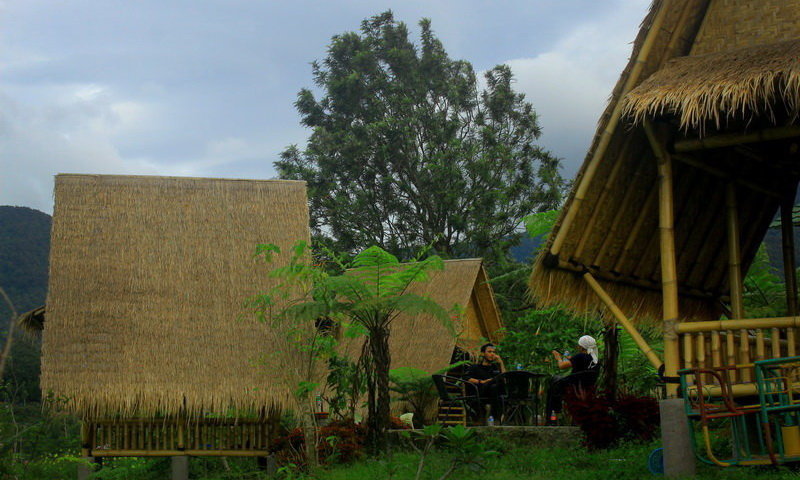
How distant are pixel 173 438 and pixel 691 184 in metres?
7.02

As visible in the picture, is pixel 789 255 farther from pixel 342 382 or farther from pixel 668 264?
pixel 342 382

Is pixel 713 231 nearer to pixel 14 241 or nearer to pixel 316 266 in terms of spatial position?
pixel 316 266

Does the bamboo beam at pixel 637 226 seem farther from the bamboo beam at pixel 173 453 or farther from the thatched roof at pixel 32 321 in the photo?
the thatched roof at pixel 32 321

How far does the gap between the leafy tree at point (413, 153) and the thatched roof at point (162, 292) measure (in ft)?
35.7

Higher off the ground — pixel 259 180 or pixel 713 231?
pixel 259 180

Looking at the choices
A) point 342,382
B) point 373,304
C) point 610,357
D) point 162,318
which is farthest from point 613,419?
point 162,318

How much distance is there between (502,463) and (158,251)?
20.3ft

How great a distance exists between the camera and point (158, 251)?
39.5ft

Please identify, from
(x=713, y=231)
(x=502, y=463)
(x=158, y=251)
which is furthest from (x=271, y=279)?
(x=713, y=231)

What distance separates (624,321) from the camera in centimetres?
713

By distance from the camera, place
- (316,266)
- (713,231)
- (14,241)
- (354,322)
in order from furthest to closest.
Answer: (14,241) → (316,266) → (354,322) → (713,231)

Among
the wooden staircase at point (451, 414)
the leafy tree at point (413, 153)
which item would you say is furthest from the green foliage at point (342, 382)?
the leafy tree at point (413, 153)

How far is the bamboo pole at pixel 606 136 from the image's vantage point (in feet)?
23.3

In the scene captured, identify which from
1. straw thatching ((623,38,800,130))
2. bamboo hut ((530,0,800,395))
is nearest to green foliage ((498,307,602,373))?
bamboo hut ((530,0,800,395))
